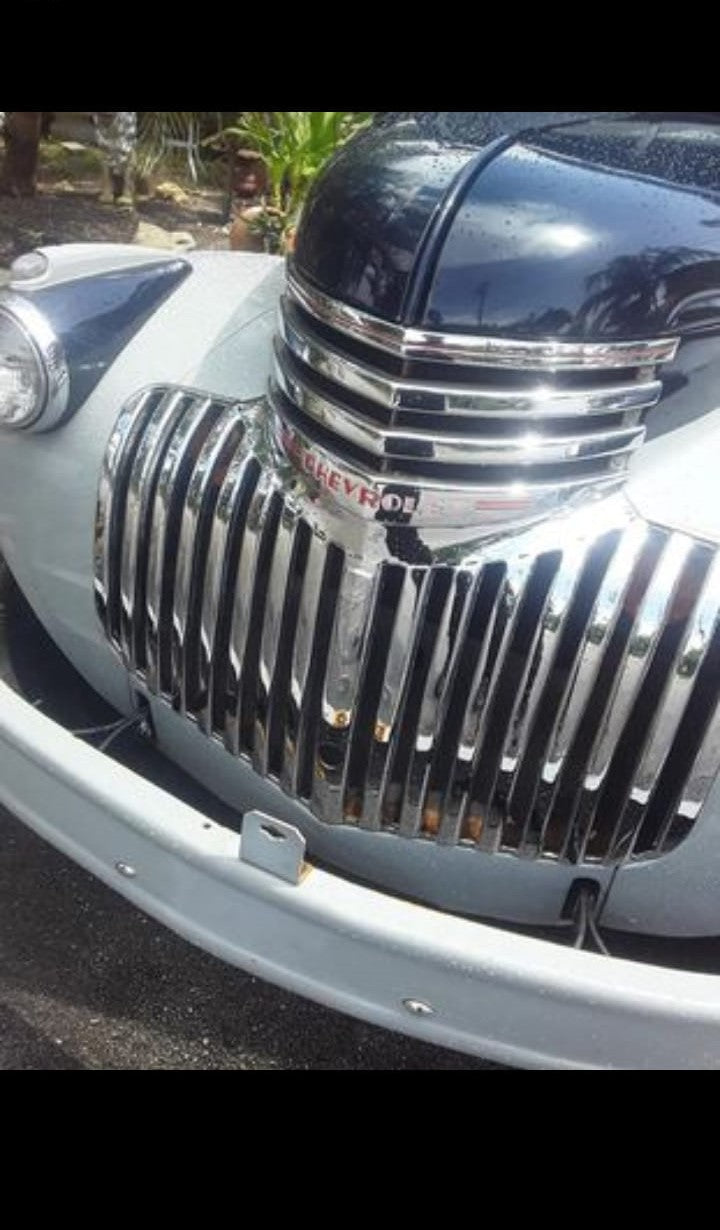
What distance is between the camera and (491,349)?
5.54 ft

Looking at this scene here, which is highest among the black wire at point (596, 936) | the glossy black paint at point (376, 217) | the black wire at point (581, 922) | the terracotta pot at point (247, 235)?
the glossy black paint at point (376, 217)

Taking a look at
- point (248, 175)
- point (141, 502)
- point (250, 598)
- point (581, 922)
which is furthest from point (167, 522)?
point (248, 175)

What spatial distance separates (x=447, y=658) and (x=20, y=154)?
5.77m

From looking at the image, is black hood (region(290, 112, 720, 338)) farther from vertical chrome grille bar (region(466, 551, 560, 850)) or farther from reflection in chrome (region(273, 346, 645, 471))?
vertical chrome grille bar (region(466, 551, 560, 850))

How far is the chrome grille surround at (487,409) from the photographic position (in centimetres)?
170

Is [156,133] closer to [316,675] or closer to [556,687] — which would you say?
[316,675]

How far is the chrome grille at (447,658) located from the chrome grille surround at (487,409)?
0.25 feet

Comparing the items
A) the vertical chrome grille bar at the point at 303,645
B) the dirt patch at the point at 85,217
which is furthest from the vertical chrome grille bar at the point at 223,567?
the dirt patch at the point at 85,217

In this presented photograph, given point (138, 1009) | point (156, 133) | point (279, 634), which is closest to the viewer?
point (279, 634)

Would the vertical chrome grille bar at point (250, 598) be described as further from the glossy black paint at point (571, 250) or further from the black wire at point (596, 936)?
the black wire at point (596, 936)

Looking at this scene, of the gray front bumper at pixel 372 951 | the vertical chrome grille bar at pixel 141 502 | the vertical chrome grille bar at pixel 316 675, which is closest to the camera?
the gray front bumper at pixel 372 951
